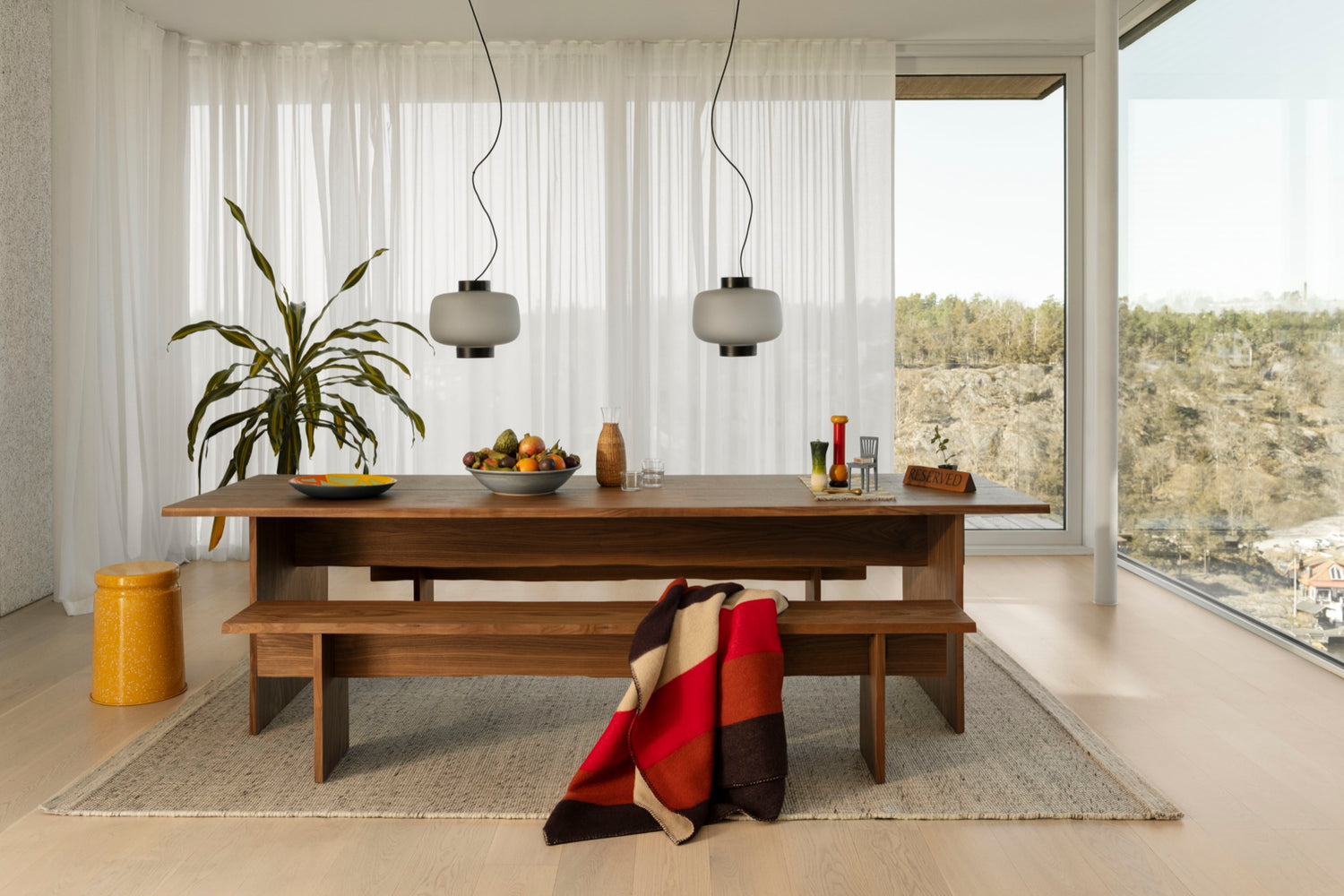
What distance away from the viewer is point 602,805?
2547 mm

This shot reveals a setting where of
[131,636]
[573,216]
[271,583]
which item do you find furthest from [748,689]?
[573,216]

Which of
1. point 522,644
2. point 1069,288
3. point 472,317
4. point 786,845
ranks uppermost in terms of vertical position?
point 1069,288

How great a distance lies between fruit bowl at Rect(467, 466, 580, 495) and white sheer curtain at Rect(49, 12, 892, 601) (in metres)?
2.38

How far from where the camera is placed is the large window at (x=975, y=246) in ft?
19.0

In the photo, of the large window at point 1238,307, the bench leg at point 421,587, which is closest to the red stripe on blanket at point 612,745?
the bench leg at point 421,587

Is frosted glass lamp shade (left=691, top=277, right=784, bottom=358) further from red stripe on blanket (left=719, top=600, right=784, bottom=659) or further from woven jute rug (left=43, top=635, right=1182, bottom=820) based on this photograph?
woven jute rug (left=43, top=635, right=1182, bottom=820)

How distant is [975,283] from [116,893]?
16.5 ft

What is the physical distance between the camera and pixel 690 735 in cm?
258

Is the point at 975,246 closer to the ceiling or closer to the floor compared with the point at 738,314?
closer to the ceiling

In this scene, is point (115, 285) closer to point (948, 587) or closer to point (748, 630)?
point (748, 630)

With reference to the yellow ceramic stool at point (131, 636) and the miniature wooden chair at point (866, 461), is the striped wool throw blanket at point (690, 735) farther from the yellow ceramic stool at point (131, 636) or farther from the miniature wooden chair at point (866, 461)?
the yellow ceramic stool at point (131, 636)

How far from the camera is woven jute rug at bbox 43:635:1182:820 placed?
2607mm

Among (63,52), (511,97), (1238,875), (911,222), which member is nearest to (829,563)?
(1238,875)

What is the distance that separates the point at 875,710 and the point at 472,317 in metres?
1.65
